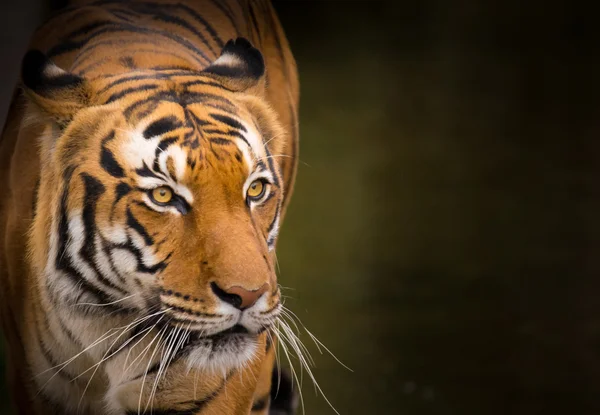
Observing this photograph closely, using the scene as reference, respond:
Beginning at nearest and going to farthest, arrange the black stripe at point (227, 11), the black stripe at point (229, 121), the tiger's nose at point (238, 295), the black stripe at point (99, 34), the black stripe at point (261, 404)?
the tiger's nose at point (238, 295) < the black stripe at point (229, 121) < the black stripe at point (99, 34) < the black stripe at point (261, 404) < the black stripe at point (227, 11)

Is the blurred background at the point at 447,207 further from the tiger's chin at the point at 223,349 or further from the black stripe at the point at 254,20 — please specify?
the tiger's chin at the point at 223,349

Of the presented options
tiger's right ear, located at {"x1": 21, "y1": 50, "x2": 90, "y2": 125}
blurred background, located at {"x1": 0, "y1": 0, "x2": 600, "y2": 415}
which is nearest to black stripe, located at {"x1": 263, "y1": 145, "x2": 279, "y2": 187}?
tiger's right ear, located at {"x1": 21, "y1": 50, "x2": 90, "y2": 125}

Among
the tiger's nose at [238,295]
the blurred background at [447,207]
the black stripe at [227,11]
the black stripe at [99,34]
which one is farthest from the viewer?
the blurred background at [447,207]

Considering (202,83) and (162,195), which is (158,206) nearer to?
(162,195)

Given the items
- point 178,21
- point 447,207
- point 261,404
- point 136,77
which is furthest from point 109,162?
point 447,207

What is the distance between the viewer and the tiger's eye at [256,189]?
3.68ft

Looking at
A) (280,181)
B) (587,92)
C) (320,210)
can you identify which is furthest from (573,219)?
(280,181)

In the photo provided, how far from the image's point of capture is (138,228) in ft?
3.53

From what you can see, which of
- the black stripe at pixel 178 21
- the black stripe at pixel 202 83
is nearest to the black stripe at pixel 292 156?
the black stripe at pixel 178 21

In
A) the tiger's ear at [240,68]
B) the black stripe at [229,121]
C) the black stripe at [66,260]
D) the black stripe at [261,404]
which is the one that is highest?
the tiger's ear at [240,68]

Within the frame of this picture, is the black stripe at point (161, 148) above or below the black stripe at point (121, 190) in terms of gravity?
above

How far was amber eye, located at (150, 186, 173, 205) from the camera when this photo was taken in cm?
107

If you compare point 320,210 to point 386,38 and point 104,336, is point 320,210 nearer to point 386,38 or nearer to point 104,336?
point 386,38

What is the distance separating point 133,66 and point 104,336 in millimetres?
362
